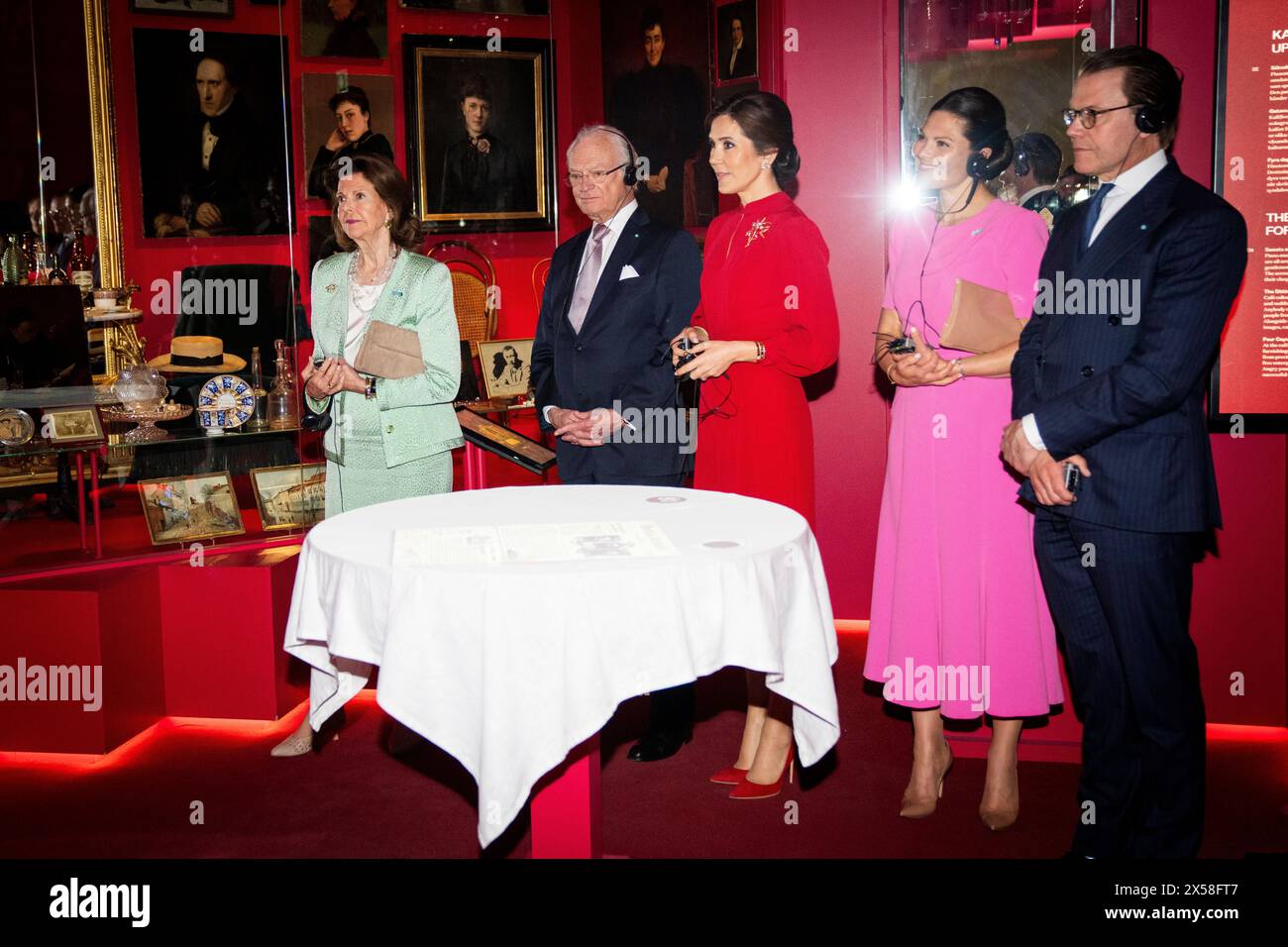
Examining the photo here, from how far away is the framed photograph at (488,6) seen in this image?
5.43 meters

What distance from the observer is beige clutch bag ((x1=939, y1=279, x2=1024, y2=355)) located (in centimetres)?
290

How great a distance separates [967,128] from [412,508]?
5.52 feet

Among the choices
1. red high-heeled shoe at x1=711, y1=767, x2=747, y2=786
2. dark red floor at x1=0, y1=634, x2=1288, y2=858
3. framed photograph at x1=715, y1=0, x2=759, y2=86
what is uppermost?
framed photograph at x1=715, y1=0, x2=759, y2=86

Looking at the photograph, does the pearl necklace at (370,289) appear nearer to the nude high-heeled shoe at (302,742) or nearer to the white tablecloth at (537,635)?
the nude high-heeled shoe at (302,742)

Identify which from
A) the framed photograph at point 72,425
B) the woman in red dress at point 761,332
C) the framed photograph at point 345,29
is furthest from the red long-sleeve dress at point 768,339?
the framed photograph at point 345,29

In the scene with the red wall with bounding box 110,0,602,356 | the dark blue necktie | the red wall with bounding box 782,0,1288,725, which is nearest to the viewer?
the dark blue necktie

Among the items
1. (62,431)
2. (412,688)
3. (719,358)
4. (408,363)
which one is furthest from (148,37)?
(412,688)

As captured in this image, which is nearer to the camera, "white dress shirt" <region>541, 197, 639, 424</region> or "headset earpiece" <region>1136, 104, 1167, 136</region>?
"headset earpiece" <region>1136, 104, 1167, 136</region>

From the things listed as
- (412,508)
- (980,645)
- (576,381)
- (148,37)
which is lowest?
(980,645)

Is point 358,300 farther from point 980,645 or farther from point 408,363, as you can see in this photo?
point 980,645

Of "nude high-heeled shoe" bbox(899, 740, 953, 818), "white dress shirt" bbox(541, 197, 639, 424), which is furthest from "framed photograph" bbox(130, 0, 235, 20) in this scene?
"nude high-heeled shoe" bbox(899, 740, 953, 818)

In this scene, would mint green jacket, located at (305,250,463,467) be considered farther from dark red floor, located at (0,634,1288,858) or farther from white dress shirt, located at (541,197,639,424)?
dark red floor, located at (0,634,1288,858)

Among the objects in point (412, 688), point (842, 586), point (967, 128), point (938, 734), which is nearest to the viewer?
point (412, 688)
